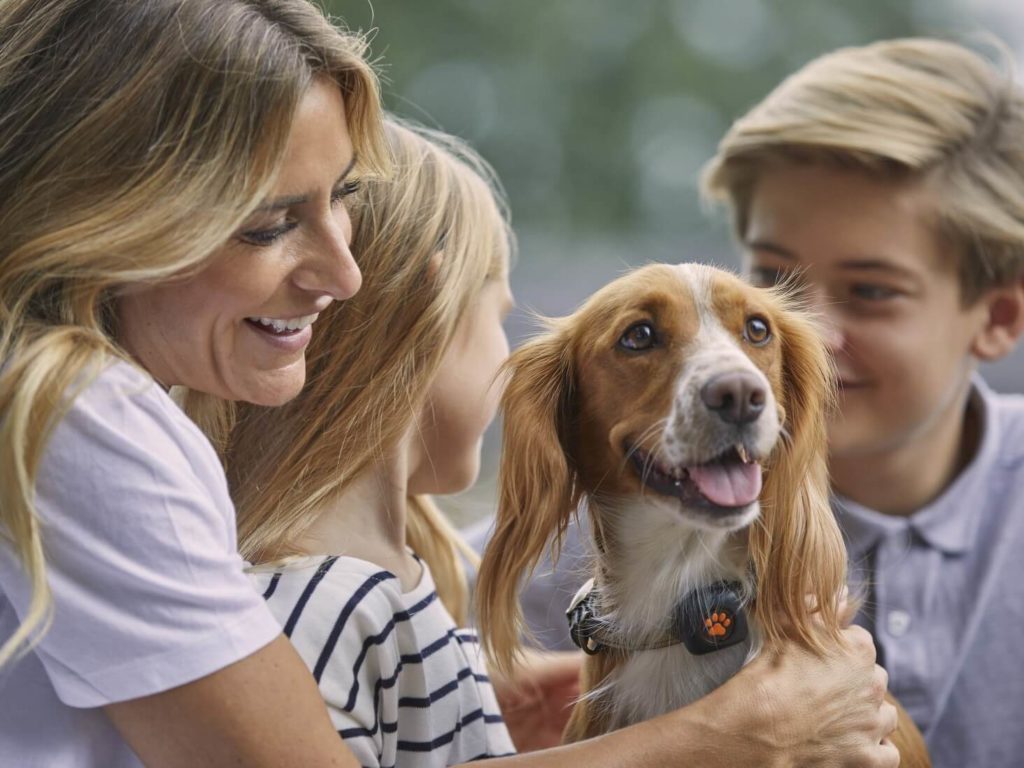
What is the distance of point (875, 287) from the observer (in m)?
2.67

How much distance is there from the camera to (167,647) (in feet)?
4.46

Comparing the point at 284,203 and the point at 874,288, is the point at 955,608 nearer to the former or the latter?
the point at 874,288

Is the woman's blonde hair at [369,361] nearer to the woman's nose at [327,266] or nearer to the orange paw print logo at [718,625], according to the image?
the woman's nose at [327,266]

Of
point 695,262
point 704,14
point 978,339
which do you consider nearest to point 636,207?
point 704,14

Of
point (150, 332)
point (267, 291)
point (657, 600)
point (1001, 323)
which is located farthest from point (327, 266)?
point (1001, 323)

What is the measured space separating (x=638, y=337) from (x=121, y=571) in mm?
831

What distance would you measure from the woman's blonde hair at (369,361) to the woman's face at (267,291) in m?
0.19

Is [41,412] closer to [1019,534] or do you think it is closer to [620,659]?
[620,659]

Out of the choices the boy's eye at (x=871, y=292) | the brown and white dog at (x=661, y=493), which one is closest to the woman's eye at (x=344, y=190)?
the brown and white dog at (x=661, y=493)

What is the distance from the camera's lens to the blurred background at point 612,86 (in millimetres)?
11711

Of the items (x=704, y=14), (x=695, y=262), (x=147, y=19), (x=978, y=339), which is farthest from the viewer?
(x=704, y=14)

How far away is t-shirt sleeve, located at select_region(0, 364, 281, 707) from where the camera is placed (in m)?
1.36

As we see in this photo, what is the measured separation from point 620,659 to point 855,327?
1.06 metres

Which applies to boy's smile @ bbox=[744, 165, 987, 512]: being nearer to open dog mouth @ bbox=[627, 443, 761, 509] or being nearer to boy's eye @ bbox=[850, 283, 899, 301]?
boy's eye @ bbox=[850, 283, 899, 301]
